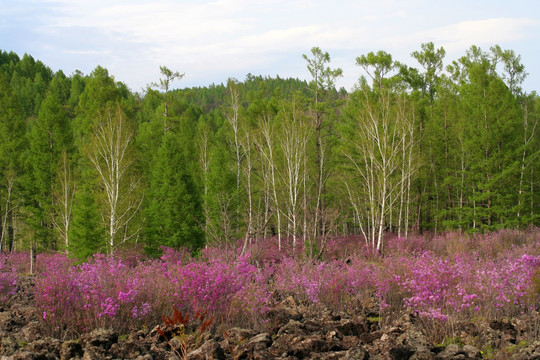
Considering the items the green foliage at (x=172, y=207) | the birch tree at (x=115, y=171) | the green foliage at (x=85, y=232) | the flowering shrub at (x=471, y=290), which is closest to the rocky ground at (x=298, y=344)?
the flowering shrub at (x=471, y=290)

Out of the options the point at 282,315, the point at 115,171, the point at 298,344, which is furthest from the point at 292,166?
the point at 298,344

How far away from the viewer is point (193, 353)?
5.84 metres

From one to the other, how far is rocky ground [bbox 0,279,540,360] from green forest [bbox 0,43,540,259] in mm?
14603

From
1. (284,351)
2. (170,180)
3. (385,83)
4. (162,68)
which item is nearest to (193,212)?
(170,180)

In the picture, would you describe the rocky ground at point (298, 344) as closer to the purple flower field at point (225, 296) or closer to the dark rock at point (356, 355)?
the dark rock at point (356, 355)

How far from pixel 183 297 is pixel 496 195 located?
2235 centimetres

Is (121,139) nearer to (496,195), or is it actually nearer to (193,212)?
(193,212)

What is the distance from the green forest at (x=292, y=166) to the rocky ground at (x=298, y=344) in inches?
575

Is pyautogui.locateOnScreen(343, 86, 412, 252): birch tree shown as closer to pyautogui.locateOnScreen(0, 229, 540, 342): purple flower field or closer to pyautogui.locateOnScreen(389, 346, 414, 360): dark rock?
pyautogui.locateOnScreen(0, 229, 540, 342): purple flower field

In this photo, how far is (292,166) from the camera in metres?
25.5

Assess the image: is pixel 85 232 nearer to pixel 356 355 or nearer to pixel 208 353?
pixel 208 353

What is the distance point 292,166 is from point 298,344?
19388 mm

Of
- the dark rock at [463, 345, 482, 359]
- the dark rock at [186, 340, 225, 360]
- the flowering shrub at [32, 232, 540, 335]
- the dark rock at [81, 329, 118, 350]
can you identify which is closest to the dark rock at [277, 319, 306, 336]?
the flowering shrub at [32, 232, 540, 335]

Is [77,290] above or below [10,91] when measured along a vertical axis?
below
